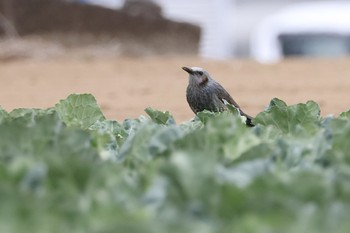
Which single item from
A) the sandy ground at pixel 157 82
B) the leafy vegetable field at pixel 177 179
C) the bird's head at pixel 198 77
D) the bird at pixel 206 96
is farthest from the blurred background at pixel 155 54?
the leafy vegetable field at pixel 177 179

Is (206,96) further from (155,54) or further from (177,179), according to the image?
(155,54)

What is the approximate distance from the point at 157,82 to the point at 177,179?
42.7 ft

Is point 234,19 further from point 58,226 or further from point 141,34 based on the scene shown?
point 58,226

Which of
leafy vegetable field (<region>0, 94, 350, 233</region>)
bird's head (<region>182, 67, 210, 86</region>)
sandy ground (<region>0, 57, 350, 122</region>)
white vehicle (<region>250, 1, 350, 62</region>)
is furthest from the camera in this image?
white vehicle (<region>250, 1, 350, 62</region>)

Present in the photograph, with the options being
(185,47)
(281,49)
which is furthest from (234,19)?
(185,47)

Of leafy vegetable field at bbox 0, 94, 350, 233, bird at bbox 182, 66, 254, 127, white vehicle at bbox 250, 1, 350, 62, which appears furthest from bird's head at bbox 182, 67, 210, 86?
white vehicle at bbox 250, 1, 350, 62

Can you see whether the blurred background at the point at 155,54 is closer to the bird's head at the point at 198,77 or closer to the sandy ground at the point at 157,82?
the sandy ground at the point at 157,82

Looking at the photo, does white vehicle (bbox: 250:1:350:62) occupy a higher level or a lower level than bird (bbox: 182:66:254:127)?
higher

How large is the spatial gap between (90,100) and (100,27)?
15884mm

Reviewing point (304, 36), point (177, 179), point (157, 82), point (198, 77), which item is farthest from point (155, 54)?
point (177, 179)

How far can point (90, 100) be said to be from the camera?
5016 mm

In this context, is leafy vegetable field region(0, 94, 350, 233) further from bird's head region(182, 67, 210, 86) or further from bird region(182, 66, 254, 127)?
bird's head region(182, 67, 210, 86)

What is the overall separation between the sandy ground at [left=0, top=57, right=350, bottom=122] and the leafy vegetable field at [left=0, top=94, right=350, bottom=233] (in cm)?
745

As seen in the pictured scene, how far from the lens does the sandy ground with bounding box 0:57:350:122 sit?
13195mm
